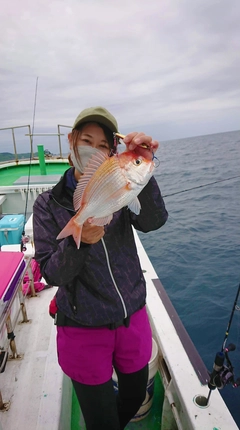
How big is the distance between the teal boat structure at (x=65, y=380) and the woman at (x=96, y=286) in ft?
2.25

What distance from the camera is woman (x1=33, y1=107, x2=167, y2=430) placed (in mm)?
1732

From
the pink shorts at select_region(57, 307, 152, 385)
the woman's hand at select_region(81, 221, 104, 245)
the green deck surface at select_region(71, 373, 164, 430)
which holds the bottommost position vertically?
the green deck surface at select_region(71, 373, 164, 430)

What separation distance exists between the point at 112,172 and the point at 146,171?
0.17m

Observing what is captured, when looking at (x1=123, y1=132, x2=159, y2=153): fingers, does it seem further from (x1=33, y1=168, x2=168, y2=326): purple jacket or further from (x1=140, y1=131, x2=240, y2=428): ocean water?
(x1=140, y1=131, x2=240, y2=428): ocean water

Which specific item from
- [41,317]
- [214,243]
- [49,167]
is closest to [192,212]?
[214,243]

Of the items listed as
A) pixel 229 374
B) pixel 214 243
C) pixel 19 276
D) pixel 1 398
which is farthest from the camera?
pixel 214 243

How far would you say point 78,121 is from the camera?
5.62 feet

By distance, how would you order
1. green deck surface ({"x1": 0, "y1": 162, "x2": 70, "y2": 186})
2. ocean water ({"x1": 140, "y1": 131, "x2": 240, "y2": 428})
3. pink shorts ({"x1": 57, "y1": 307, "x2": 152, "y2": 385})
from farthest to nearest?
green deck surface ({"x1": 0, "y1": 162, "x2": 70, "y2": 186}) → ocean water ({"x1": 140, "y1": 131, "x2": 240, "y2": 428}) → pink shorts ({"x1": 57, "y1": 307, "x2": 152, "y2": 385})

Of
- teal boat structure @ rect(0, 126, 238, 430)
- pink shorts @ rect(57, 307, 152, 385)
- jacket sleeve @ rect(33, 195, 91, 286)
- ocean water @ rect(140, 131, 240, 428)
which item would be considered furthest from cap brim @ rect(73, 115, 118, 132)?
ocean water @ rect(140, 131, 240, 428)

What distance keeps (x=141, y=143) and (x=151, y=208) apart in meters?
0.49

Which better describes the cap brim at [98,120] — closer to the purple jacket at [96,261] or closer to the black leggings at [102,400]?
the purple jacket at [96,261]

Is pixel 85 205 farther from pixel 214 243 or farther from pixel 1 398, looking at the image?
pixel 214 243

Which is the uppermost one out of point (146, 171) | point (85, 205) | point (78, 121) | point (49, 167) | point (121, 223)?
point (78, 121)

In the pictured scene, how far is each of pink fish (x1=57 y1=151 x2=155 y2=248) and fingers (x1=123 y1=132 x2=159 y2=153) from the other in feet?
0.18
